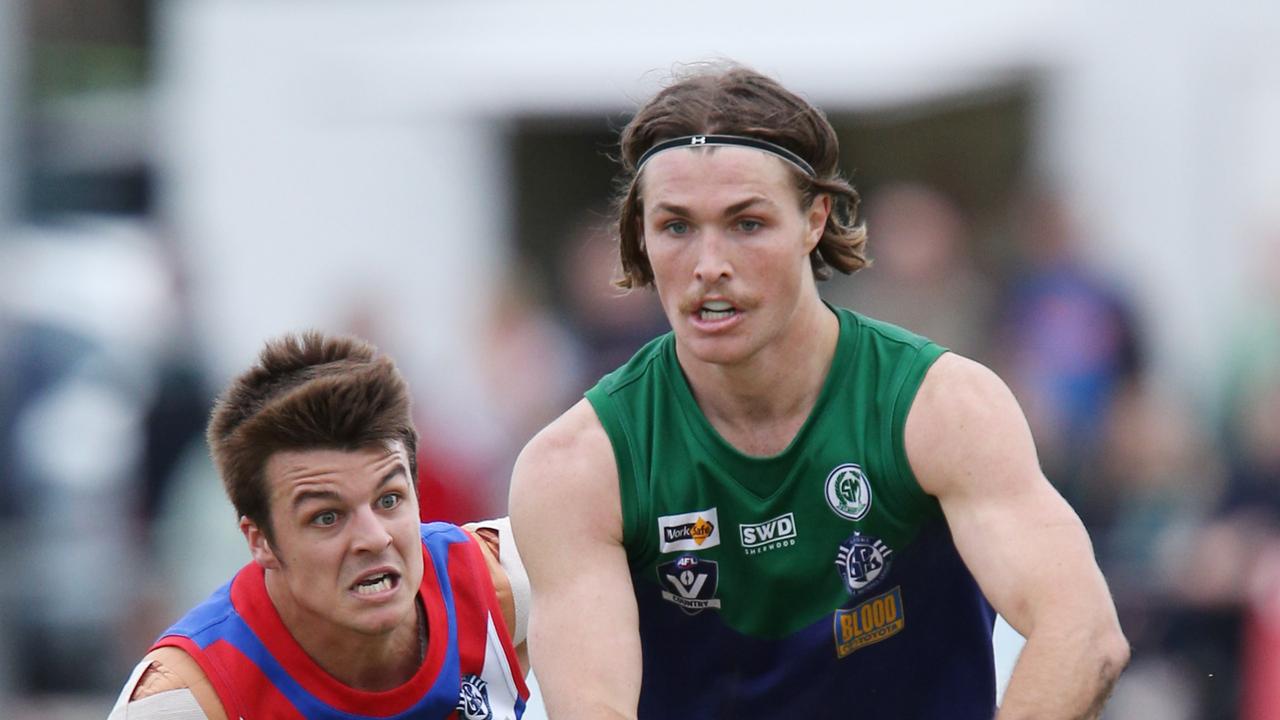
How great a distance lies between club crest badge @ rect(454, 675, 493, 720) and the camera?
19.8 feet

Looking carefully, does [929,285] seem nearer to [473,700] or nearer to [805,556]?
[473,700]

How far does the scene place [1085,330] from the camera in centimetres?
1059

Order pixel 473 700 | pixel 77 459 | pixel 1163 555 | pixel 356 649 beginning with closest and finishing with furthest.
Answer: pixel 356 649
pixel 473 700
pixel 1163 555
pixel 77 459

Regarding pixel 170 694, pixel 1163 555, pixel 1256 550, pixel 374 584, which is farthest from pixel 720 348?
pixel 1163 555

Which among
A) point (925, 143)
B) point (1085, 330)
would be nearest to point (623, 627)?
point (1085, 330)

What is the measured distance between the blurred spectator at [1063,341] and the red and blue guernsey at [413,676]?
4394 mm

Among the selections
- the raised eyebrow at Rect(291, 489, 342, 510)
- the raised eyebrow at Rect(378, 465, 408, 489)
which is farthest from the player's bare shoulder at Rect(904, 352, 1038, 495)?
the raised eyebrow at Rect(291, 489, 342, 510)

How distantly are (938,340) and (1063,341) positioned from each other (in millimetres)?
655

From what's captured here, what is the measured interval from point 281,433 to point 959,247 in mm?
6397

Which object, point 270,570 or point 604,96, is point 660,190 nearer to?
point 270,570

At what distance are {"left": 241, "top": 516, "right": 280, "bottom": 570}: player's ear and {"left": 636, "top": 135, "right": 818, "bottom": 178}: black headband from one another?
1435 millimetres

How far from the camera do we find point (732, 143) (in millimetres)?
5410

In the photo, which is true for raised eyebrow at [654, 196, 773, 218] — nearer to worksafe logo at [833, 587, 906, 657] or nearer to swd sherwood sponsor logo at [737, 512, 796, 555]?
swd sherwood sponsor logo at [737, 512, 796, 555]

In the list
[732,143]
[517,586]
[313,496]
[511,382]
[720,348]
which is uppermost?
[732,143]
